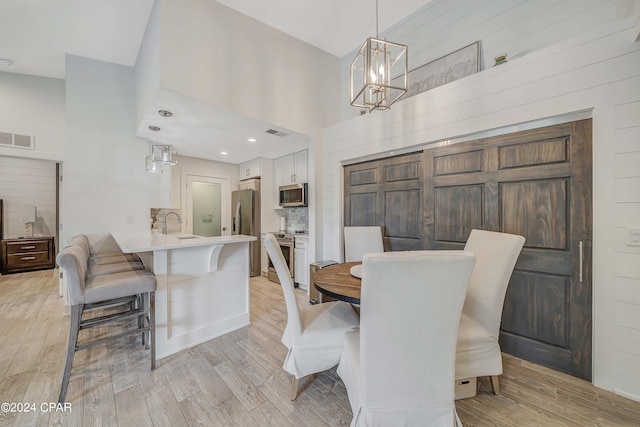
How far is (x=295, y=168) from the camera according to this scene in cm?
443

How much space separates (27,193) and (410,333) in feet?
25.3

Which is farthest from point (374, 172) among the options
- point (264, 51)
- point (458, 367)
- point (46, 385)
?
point (46, 385)

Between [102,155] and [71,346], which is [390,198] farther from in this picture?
[102,155]

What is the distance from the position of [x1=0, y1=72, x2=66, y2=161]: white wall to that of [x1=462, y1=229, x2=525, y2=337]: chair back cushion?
18.1 feet

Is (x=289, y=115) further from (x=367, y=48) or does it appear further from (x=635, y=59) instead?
(x=635, y=59)

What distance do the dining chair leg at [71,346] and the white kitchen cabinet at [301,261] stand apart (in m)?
2.67

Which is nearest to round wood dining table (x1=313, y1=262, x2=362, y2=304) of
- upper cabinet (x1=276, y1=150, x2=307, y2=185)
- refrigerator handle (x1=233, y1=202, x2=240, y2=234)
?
upper cabinet (x1=276, y1=150, x2=307, y2=185)

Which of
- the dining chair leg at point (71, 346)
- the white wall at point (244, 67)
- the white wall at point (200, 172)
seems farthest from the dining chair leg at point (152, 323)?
the white wall at point (200, 172)

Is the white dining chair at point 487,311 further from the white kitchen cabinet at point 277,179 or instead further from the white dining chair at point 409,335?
the white kitchen cabinet at point 277,179

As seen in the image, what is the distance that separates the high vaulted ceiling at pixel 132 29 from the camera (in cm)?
254

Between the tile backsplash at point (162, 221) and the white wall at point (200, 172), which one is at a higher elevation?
the white wall at point (200, 172)

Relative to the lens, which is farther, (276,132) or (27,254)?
(27,254)

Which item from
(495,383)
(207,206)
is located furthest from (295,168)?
(495,383)

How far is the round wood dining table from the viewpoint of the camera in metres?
1.43
